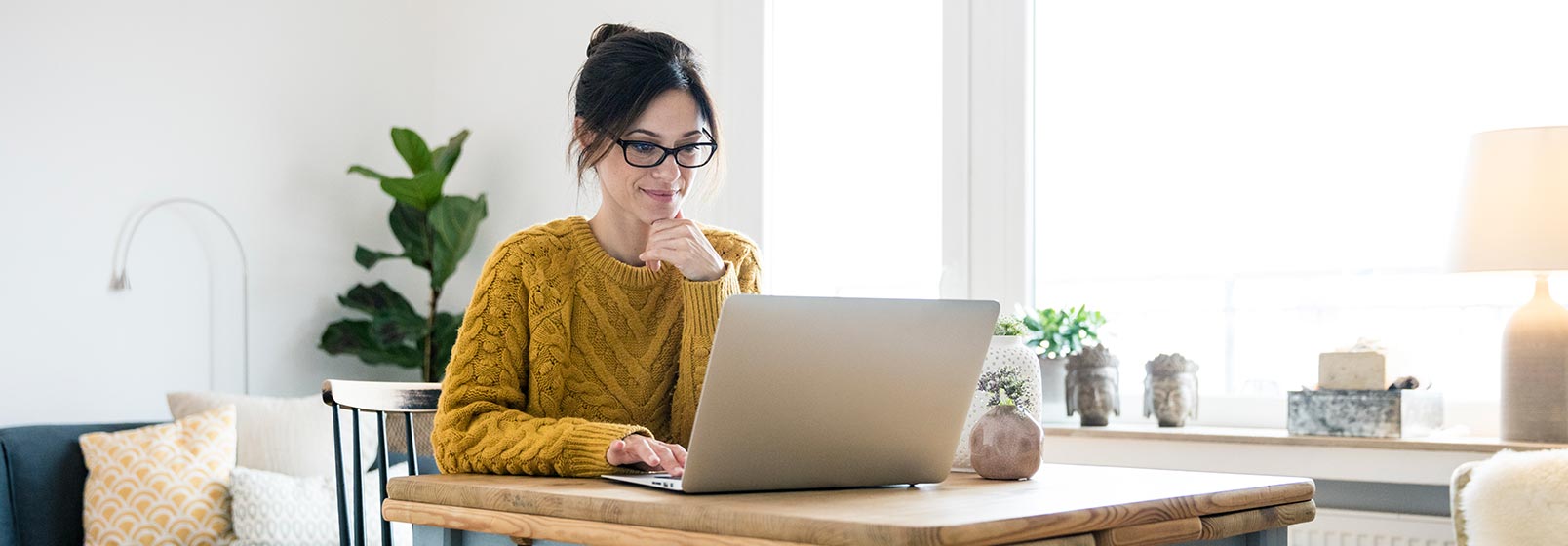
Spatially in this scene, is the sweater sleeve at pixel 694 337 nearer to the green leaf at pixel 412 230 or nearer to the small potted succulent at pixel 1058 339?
the small potted succulent at pixel 1058 339

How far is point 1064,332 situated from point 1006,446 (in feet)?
5.10

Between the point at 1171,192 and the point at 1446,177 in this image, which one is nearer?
the point at 1446,177

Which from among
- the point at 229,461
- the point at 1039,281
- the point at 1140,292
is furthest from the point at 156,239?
the point at 1140,292

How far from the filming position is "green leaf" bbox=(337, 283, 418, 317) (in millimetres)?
4133

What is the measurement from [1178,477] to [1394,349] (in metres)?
1.43

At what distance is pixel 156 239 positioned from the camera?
378 cm

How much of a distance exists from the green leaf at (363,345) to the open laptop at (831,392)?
2.92m

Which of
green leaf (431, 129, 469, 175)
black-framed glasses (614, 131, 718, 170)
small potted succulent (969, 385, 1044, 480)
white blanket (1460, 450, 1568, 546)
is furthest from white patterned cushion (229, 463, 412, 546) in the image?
white blanket (1460, 450, 1568, 546)

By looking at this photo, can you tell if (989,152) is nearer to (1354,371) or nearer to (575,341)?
(1354,371)

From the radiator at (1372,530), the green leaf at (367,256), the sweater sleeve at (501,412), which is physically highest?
the green leaf at (367,256)

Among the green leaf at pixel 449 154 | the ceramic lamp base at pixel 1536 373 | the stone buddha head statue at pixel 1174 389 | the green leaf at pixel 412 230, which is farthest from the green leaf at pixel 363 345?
the ceramic lamp base at pixel 1536 373

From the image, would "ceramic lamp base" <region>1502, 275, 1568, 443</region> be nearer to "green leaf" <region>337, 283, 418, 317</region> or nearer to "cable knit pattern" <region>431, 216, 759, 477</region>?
"cable knit pattern" <region>431, 216, 759, 477</region>

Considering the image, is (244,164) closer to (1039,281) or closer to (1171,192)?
(1039,281)

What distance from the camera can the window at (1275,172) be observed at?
8.82 ft
